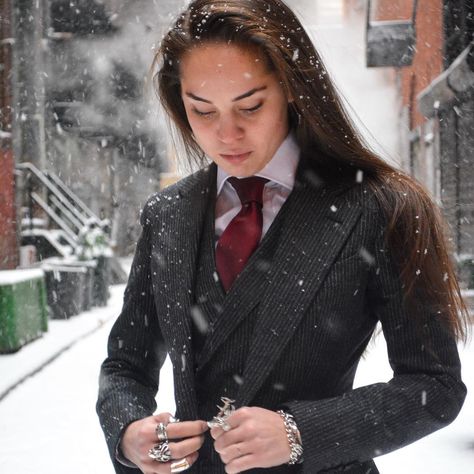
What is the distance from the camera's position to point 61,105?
2138cm

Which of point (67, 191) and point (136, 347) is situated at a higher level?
point (136, 347)

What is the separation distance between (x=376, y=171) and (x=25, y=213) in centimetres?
1544

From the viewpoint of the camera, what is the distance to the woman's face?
1.60 metres

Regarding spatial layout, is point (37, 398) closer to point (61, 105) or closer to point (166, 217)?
point (166, 217)

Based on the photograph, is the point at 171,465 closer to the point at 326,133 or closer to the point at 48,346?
the point at 326,133

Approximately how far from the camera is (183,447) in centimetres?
147

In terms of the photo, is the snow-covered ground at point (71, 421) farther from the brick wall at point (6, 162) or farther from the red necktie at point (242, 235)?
the brick wall at point (6, 162)

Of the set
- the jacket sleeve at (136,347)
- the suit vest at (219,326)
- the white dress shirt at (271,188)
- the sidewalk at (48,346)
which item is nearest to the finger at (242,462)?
the suit vest at (219,326)

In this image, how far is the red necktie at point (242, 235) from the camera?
170 cm

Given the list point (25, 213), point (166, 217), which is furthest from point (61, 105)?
point (166, 217)

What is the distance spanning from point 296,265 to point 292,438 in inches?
14.7

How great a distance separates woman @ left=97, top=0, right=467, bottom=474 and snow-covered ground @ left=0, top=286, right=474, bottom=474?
3363mm

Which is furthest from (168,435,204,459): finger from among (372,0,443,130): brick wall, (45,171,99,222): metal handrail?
(45,171,99,222): metal handrail

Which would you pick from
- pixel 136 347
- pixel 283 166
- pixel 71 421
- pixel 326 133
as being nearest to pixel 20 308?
pixel 71 421
